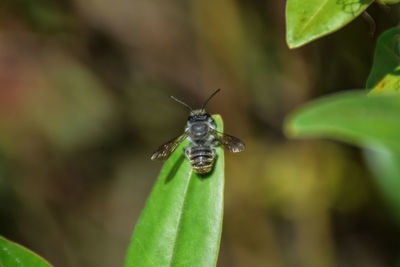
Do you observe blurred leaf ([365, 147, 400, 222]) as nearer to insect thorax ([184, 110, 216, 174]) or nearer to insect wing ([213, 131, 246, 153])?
→ insect thorax ([184, 110, 216, 174])

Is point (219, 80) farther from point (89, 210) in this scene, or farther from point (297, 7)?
point (297, 7)

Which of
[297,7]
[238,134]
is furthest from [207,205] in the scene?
[238,134]

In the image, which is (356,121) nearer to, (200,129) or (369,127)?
(369,127)

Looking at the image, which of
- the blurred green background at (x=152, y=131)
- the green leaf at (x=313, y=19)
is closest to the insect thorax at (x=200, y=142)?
the green leaf at (x=313, y=19)

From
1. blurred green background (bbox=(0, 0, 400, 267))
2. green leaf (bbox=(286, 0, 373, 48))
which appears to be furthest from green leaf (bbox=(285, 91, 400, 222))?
blurred green background (bbox=(0, 0, 400, 267))

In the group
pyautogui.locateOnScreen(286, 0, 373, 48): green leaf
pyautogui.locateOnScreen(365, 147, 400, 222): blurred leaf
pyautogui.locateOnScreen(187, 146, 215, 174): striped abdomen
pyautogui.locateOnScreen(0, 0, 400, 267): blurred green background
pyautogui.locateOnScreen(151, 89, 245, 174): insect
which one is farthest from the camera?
pyautogui.locateOnScreen(0, 0, 400, 267): blurred green background

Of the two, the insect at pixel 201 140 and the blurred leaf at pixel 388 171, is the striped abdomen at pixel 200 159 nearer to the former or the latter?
the insect at pixel 201 140
